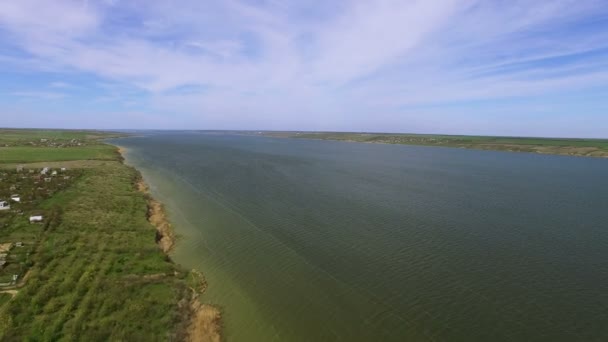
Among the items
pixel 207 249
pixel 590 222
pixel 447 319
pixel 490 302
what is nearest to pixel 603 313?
pixel 490 302

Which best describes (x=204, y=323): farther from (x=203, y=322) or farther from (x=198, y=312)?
(x=198, y=312)

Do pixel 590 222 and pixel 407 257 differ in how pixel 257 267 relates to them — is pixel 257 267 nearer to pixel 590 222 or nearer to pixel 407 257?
pixel 407 257

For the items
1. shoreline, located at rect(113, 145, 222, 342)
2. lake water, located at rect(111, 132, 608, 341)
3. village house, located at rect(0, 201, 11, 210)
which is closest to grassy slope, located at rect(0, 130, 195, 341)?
shoreline, located at rect(113, 145, 222, 342)

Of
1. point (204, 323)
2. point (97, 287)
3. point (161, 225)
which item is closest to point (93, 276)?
point (97, 287)

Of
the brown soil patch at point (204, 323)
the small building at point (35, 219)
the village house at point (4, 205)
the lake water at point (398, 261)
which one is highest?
the village house at point (4, 205)

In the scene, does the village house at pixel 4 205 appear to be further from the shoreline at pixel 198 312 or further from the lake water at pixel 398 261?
the shoreline at pixel 198 312

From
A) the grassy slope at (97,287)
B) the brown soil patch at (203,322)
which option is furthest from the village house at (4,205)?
the brown soil patch at (203,322)
